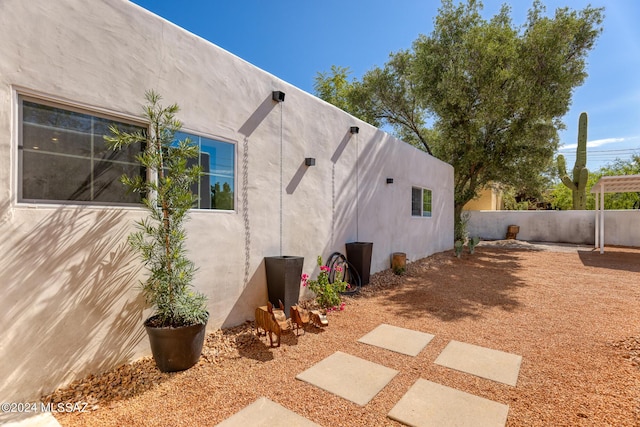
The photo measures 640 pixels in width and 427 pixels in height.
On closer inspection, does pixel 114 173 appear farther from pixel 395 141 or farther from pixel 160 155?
pixel 395 141

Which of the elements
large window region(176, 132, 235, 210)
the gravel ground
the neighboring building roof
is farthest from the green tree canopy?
large window region(176, 132, 235, 210)

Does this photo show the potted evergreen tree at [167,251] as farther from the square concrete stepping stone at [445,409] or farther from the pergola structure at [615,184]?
the pergola structure at [615,184]

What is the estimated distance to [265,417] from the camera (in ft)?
7.23

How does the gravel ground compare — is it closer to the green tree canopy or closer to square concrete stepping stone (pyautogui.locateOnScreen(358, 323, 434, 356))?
square concrete stepping stone (pyautogui.locateOnScreen(358, 323, 434, 356))

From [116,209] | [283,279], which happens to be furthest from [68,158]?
[283,279]

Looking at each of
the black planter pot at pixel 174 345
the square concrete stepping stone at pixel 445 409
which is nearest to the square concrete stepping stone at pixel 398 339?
the square concrete stepping stone at pixel 445 409

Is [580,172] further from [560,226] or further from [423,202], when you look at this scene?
[423,202]

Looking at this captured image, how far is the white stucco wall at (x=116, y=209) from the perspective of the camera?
7.42ft

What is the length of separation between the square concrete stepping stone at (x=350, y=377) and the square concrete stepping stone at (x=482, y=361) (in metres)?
0.71

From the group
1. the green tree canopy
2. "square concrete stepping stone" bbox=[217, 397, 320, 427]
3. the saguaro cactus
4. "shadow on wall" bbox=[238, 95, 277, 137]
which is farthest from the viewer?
the saguaro cactus

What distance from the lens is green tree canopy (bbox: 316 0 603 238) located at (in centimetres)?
932

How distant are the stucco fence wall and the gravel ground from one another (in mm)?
10423

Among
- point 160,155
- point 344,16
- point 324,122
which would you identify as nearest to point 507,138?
point 344,16

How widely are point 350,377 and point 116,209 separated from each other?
9.13 feet
